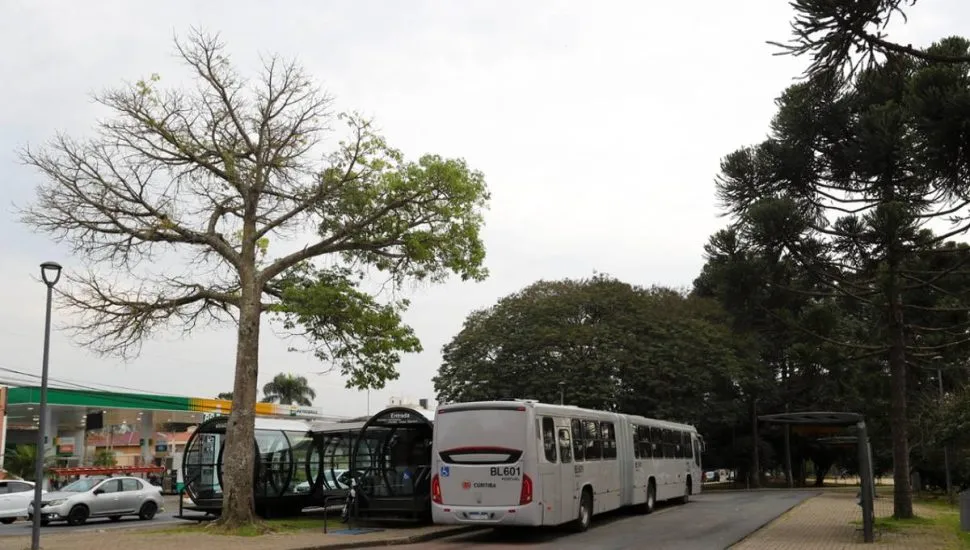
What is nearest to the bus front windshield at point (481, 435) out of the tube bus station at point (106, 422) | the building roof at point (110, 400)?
the tube bus station at point (106, 422)

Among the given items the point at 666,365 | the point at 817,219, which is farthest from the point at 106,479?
the point at 666,365

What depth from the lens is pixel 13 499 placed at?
2644 cm

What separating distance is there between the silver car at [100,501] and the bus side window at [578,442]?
580 inches

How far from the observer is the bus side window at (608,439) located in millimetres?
21453

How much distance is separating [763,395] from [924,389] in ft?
26.9

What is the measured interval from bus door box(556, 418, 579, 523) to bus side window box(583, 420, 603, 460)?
4.01 feet

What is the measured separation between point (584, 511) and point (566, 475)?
1589 mm

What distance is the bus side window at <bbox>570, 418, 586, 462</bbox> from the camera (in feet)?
63.4

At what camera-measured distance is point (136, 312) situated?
19.3m

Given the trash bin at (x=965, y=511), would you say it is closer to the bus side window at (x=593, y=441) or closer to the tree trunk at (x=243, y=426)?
the bus side window at (x=593, y=441)

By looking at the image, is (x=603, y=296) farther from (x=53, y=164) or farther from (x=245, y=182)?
(x=53, y=164)

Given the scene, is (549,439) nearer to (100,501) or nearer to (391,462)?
(391,462)

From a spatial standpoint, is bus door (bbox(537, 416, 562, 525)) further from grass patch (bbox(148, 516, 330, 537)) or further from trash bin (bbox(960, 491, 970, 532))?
trash bin (bbox(960, 491, 970, 532))

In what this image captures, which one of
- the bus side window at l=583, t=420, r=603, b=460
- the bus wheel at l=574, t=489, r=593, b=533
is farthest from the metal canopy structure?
the bus wheel at l=574, t=489, r=593, b=533
